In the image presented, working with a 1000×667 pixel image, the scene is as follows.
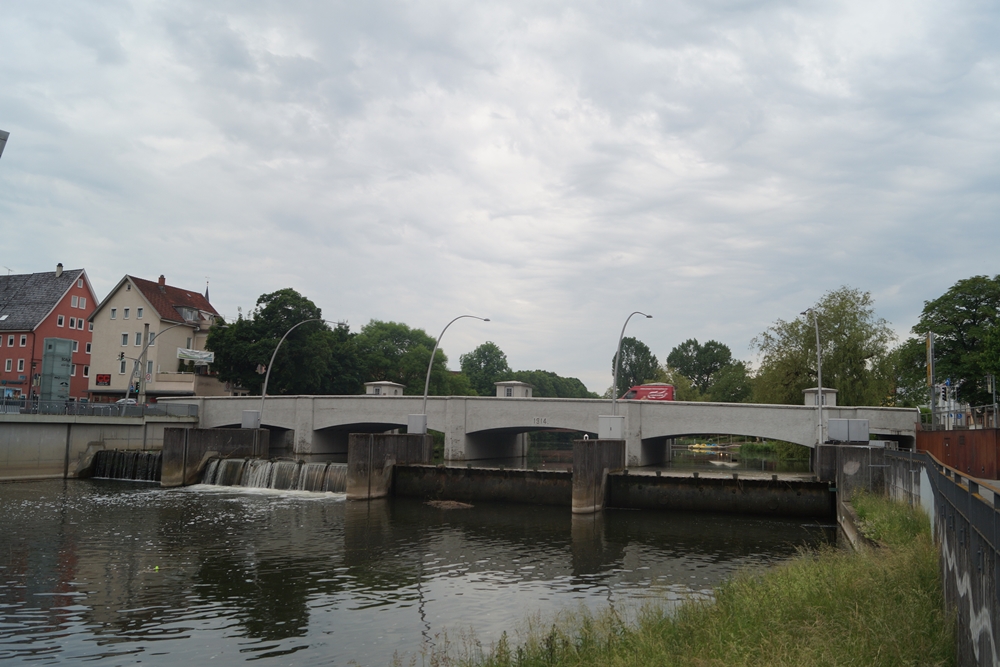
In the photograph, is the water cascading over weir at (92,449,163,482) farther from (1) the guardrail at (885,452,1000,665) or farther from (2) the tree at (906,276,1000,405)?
(2) the tree at (906,276,1000,405)

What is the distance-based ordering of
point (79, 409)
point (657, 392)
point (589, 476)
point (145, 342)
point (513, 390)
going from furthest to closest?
point (145, 342) → point (657, 392) → point (513, 390) → point (79, 409) → point (589, 476)

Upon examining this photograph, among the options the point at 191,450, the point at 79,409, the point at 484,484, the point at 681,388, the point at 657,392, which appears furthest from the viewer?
the point at 681,388

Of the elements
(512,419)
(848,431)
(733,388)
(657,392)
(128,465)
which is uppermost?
(733,388)

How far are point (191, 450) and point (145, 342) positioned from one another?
3499 centimetres

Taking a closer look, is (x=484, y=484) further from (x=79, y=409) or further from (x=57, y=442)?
(x=79, y=409)

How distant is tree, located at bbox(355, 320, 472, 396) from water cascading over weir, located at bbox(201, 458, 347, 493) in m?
43.7

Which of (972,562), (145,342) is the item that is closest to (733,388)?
(145,342)

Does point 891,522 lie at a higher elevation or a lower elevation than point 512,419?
lower

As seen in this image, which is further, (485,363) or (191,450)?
(485,363)

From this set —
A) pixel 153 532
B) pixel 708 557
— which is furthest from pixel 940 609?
pixel 153 532

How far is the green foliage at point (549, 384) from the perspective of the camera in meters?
163

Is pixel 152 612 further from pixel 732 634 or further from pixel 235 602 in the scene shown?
pixel 732 634

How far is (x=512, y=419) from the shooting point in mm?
50312

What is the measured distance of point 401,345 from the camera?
10994 cm
